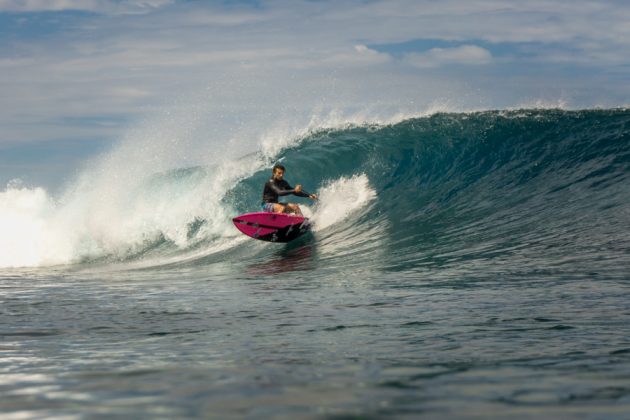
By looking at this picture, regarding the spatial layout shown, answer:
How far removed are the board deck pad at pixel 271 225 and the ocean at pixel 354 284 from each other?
0.31m

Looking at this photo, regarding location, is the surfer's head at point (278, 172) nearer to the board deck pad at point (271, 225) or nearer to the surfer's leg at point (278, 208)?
the surfer's leg at point (278, 208)

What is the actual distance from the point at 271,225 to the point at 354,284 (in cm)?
543

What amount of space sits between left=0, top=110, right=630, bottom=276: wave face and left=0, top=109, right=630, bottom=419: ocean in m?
0.07

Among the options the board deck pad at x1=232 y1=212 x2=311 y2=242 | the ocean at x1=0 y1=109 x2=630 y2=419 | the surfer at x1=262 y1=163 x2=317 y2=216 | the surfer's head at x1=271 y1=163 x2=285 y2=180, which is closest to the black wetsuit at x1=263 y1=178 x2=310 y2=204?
the surfer at x1=262 y1=163 x2=317 y2=216

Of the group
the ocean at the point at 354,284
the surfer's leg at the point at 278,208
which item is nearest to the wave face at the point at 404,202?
the ocean at the point at 354,284

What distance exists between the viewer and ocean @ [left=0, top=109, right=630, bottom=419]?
159 inches

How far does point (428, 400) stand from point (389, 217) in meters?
12.8

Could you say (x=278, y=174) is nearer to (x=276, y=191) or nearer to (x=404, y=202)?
(x=276, y=191)

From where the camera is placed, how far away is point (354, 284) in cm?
966

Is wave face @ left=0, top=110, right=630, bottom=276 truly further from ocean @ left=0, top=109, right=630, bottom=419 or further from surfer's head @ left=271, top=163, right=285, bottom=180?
surfer's head @ left=271, top=163, right=285, bottom=180

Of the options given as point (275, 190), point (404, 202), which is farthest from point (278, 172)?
point (404, 202)

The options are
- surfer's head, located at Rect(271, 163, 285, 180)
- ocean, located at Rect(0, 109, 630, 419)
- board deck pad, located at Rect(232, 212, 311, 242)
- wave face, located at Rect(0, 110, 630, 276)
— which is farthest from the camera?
board deck pad, located at Rect(232, 212, 311, 242)

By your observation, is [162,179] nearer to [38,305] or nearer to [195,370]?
[38,305]

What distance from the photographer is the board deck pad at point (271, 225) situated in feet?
48.7
